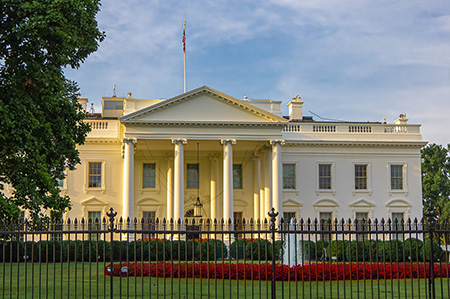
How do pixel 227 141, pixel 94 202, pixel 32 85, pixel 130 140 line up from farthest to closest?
pixel 94 202, pixel 227 141, pixel 130 140, pixel 32 85

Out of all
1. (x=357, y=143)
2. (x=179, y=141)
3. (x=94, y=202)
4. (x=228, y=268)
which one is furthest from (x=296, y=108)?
(x=228, y=268)

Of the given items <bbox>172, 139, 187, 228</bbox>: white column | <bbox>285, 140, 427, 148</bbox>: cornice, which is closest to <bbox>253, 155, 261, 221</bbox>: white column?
<bbox>285, 140, 427, 148</bbox>: cornice

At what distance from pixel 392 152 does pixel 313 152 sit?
5886 millimetres

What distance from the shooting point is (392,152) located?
1722 inches

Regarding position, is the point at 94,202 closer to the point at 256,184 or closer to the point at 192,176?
the point at 192,176

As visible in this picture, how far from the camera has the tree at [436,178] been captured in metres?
59.4

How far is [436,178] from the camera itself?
59750mm

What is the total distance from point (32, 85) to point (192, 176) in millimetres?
26584

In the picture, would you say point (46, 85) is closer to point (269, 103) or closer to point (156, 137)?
point (156, 137)

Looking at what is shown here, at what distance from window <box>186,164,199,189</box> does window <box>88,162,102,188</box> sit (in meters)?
6.22

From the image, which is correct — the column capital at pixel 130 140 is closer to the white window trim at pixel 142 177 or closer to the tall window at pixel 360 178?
the white window trim at pixel 142 177

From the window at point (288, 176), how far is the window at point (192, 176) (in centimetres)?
637

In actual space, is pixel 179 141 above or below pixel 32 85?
above

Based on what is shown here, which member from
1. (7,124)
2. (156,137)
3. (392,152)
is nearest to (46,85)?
(7,124)
